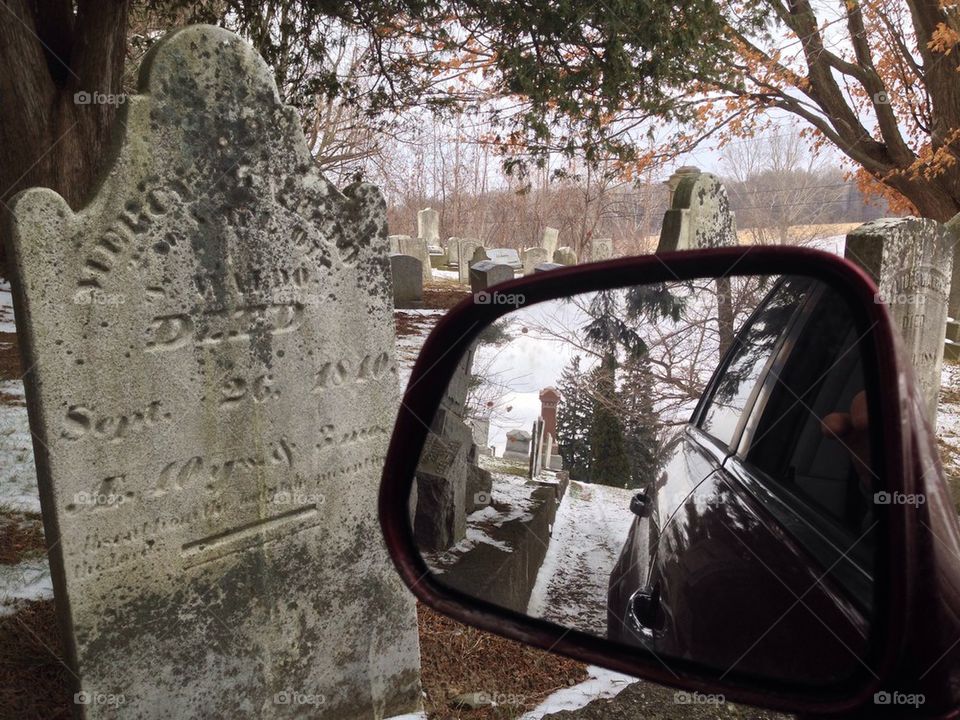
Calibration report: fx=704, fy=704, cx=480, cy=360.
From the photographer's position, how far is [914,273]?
502 cm

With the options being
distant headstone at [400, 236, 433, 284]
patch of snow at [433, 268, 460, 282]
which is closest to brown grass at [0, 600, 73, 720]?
distant headstone at [400, 236, 433, 284]

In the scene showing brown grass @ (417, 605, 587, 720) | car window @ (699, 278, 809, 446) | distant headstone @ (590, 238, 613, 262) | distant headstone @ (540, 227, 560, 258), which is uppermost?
distant headstone @ (540, 227, 560, 258)

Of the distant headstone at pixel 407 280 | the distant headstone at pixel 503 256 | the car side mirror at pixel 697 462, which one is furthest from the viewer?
the distant headstone at pixel 503 256

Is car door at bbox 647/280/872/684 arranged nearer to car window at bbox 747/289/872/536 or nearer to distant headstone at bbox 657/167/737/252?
car window at bbox 747/289/872/536

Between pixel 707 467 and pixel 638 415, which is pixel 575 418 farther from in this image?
pixel 707 467

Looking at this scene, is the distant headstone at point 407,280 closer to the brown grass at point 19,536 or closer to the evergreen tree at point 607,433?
the brown grass at point 19,536

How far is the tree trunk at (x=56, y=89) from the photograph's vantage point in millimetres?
7250

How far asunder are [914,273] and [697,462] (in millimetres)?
4810

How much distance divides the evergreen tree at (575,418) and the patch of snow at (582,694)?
6.63 feet

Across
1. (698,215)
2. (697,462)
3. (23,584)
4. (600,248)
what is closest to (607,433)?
(697,462)

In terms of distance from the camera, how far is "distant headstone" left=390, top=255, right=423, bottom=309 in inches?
515

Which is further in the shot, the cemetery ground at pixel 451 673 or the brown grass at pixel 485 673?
the brown grass at pixel 485 673

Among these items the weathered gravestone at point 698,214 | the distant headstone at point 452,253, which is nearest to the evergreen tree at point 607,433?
the weathered gravestone at point 698,214

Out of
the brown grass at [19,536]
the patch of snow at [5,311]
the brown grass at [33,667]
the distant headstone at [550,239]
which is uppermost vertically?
the distant headstone at [550,239]
